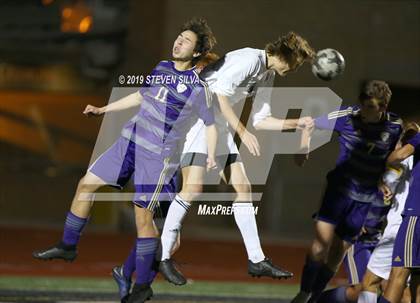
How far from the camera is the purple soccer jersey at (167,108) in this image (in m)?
8.54

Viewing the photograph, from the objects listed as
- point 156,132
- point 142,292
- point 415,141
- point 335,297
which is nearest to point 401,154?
point 415,141

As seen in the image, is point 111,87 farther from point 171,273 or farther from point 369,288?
point 171,273

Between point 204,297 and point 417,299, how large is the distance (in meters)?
3.09

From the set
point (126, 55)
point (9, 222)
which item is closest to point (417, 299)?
point (126, 55)

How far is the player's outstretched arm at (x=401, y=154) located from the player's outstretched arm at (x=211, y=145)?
1.39m

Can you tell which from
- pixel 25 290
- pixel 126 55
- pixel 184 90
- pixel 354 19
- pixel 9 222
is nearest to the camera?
pixel 184 90

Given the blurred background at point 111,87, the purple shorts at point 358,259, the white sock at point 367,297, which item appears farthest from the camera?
the blurred background at point 111,87

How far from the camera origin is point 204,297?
40.2 ft

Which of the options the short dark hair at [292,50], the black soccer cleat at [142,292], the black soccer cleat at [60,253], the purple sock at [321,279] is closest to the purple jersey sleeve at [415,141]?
the short dark hair at [292,50]

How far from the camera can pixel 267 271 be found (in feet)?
28.6

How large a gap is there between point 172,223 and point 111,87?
6870mm

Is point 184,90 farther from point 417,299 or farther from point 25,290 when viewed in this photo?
point 25,290

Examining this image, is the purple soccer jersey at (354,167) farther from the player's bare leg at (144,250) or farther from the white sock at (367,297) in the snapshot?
the player's bare leg at (144,250)

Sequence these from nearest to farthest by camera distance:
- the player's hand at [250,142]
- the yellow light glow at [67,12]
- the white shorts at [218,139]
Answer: the player's hand at [250,142] < the white shorts at [218,139] < the yellow light glow at [67,12]
